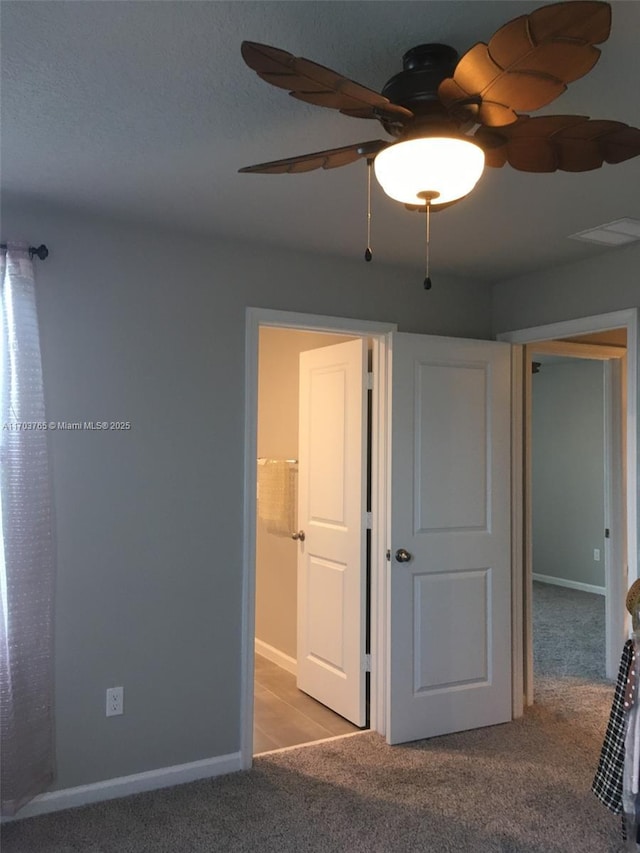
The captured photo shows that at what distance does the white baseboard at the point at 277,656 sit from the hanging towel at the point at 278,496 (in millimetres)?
814

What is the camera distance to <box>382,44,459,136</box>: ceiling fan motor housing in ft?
4.94

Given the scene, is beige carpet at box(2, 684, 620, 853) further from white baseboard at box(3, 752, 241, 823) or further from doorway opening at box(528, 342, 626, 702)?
doorway opening at box(528, 342, 626, 702)

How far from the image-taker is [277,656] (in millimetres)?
4695

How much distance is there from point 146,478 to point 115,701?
936mm

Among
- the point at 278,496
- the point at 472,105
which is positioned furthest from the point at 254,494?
the point at 472,105

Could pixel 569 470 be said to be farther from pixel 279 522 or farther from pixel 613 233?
pixel 613 233

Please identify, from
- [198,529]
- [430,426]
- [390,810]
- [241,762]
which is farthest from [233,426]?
[390,810]

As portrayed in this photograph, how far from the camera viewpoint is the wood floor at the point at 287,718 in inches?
137

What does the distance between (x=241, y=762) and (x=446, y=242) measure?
100 inches

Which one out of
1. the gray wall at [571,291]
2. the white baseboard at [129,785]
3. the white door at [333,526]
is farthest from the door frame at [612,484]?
the white baseboard at [129,785]

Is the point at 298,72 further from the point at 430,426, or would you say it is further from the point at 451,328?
the point at 451,328

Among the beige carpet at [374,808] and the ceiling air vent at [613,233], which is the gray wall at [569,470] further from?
the ceiling air vent at [613,233]

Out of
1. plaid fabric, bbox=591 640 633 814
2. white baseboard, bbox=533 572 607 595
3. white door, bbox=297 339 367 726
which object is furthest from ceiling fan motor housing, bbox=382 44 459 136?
white baseboard, bbox=533 572 607 595

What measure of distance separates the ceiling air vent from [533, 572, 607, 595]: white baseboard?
4.65 m
